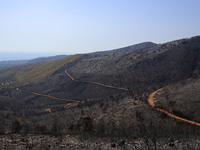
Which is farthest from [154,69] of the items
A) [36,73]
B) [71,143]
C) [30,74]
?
[30,74]

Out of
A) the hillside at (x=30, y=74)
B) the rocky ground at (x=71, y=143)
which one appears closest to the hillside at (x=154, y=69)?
the rocky ground at (x=71, y=143)

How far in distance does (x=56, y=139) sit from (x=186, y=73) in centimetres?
5032

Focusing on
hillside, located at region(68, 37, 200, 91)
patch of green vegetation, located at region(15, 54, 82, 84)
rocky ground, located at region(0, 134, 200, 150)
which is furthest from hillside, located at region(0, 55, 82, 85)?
rocky ground, located at region(0, 134, 200, 150)

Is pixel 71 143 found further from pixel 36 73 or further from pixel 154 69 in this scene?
pixel 36 73

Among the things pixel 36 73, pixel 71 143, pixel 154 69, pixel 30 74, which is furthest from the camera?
pixel 30 74

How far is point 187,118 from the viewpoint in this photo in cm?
2041

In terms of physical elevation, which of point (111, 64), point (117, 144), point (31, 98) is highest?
point (111, 64)

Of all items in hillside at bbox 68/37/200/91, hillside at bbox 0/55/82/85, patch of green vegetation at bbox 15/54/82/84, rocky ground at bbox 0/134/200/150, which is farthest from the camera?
hillside at bbox 0/55/82/85

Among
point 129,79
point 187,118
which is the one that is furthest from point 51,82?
point 187,118

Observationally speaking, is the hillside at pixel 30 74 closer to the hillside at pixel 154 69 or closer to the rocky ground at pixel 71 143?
the hillside at pixel 154 69

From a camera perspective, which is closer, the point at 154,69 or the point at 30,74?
the point at 154,69

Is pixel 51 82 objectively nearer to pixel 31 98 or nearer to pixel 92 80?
pixel 31 98

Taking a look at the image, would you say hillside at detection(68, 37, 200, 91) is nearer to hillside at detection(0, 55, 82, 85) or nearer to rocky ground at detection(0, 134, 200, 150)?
rocky ground at detection(0, 134, 200, 150)

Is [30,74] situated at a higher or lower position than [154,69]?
lower
